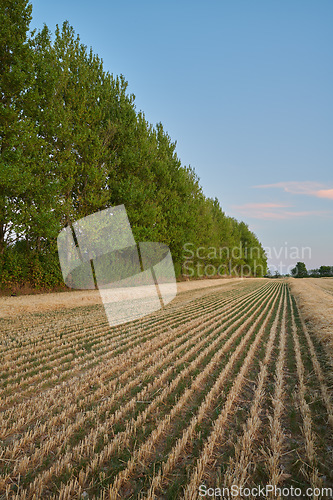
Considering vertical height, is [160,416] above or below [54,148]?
below

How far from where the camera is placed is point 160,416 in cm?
348

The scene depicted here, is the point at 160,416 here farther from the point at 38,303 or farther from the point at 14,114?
the point at 14,114

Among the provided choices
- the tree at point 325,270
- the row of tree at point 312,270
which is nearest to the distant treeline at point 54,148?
the tree at point 325,270

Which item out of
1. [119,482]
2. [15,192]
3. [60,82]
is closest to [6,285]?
[15,192]

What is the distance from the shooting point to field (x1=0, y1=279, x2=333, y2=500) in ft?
7.93
